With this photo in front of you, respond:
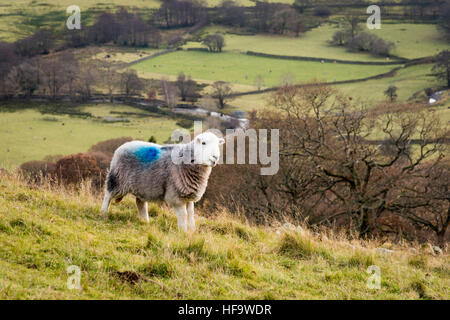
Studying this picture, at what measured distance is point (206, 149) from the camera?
10289 millimetres

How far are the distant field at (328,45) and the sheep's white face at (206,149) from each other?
10571 centimetres

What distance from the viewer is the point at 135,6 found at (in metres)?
166

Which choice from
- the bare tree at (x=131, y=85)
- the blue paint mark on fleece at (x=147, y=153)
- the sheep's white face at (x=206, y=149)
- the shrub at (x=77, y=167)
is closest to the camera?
the sheep's white face at (x=206, y=149)

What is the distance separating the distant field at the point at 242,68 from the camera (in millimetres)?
98250

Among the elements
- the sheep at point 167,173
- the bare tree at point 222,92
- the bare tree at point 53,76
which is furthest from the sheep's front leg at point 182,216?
the bare tree at point 53,76

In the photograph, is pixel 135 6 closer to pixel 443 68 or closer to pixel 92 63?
pixel 92 63

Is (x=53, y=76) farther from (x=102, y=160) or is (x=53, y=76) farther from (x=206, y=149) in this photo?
(x=206, y=149)

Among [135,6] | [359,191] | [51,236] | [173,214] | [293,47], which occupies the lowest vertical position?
[359,191]

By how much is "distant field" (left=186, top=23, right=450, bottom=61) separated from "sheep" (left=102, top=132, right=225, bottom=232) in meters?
105

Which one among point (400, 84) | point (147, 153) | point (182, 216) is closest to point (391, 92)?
point (400, 84)

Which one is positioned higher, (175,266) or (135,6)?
(135,6)

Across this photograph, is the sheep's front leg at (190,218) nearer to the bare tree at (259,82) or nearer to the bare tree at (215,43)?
the bare tree at (259,82)
